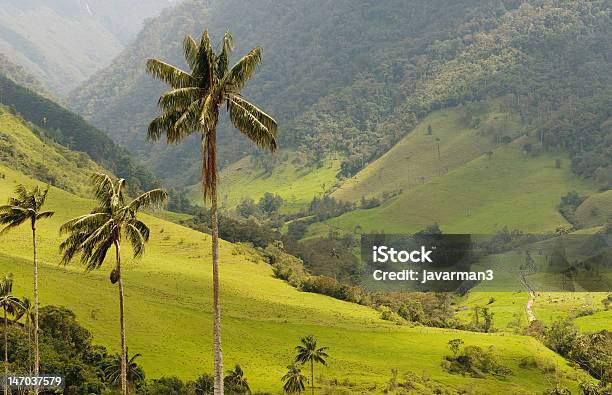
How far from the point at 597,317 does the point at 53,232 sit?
115m

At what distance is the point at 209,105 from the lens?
90.6ft

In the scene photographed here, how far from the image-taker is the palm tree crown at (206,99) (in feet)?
91.2

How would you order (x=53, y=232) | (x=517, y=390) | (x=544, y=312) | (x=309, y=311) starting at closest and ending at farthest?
(x=517, y=390) → (x=309, y=311) → (x=53, y=232) → (x=544, y=312)

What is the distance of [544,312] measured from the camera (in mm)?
170750

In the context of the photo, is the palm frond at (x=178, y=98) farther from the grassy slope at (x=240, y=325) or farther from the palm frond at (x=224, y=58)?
the grassy slope at (x=240, y=325)

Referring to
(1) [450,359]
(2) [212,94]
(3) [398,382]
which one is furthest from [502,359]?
(2) [212,94]

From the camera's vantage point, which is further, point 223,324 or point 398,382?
point 223,324

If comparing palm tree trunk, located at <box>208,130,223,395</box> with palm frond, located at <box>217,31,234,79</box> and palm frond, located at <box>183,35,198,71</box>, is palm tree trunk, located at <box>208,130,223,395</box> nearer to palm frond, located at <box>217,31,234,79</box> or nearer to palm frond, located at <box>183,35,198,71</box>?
palm frond, located at <box>217,31,234,79</box>

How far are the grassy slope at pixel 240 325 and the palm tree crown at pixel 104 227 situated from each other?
50262 millimetres

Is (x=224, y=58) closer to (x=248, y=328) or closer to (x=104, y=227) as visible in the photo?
(x=104, y=227)

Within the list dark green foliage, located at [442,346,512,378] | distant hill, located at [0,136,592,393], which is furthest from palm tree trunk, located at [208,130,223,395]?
dark green foliage, located at [442,346,512,378]

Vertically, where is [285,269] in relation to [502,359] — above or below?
above

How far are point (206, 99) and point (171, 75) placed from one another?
6.64 feet

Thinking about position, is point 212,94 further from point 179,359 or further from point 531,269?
point 531,269
